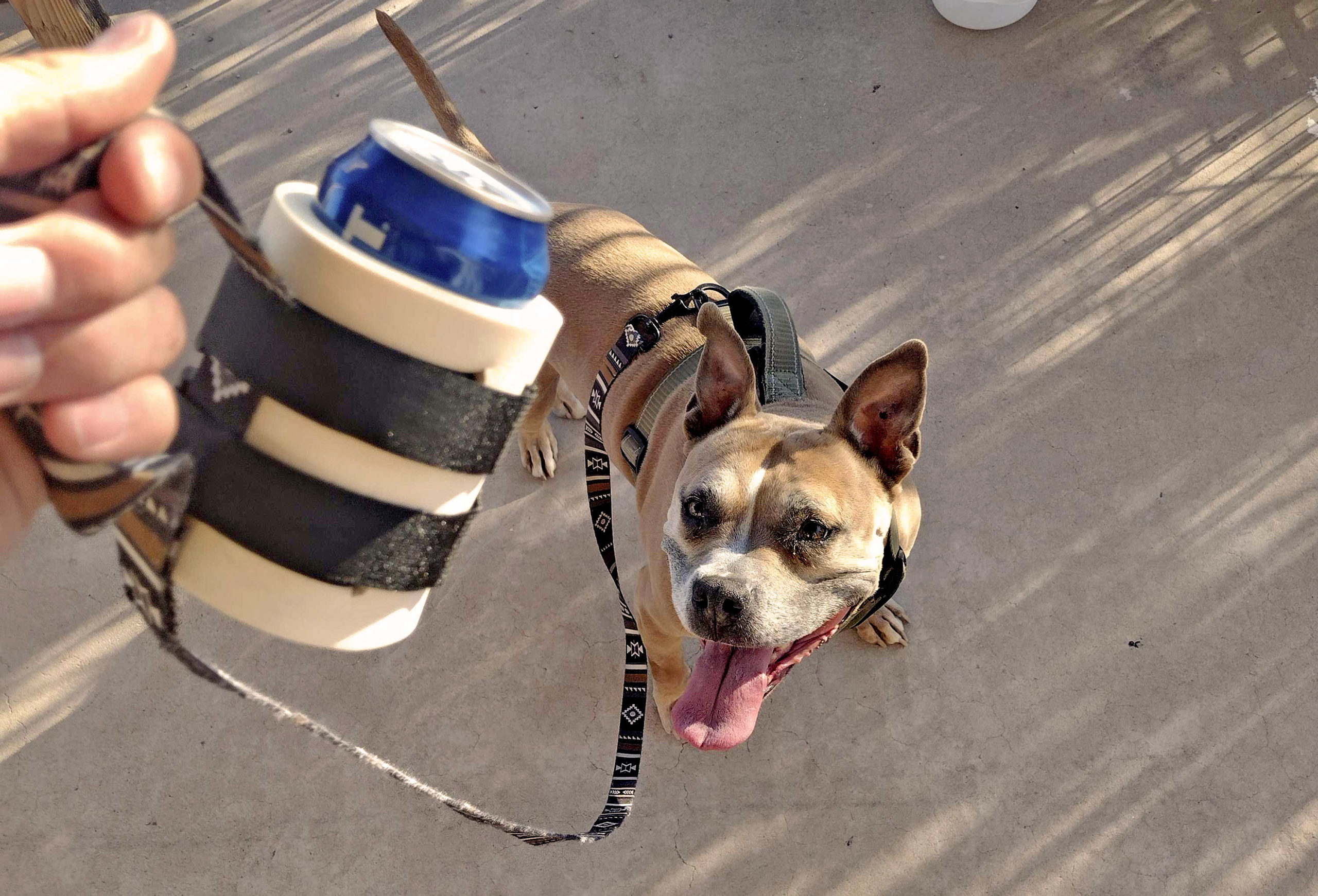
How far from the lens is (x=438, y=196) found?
35.6 inches

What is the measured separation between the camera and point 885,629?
2908 millimetres

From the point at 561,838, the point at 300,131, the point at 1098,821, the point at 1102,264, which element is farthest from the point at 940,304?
the point at 300,131

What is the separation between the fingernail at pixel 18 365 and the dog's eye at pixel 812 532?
141cm

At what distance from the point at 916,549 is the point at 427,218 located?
2.55 meters

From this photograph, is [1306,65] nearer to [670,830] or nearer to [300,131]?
[670,830]

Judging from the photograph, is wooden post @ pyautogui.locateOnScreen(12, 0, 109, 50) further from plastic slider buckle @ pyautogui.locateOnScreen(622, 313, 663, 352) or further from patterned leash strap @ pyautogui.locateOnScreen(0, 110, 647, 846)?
patterned leash strap @ pyautogui.locateOnScreen(0, 110, 647, 846)

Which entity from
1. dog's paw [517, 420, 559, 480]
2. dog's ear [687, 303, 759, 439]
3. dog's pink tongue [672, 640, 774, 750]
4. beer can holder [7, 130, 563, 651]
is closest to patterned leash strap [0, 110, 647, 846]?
beer can holder [7, 130, 563, 651]

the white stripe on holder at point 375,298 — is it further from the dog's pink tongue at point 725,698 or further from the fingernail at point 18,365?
the dog's pink tongue at point 725,698

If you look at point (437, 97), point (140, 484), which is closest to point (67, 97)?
point (140, 484)

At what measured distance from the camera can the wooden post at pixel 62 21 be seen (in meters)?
2.74

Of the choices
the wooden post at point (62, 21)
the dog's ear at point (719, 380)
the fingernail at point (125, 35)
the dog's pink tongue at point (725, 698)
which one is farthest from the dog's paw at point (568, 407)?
Result: the fingernail at point (125, 35)

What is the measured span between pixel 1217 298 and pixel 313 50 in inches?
156

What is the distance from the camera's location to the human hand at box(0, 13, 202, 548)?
2.39ft

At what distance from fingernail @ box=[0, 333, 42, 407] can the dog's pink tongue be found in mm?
1652
